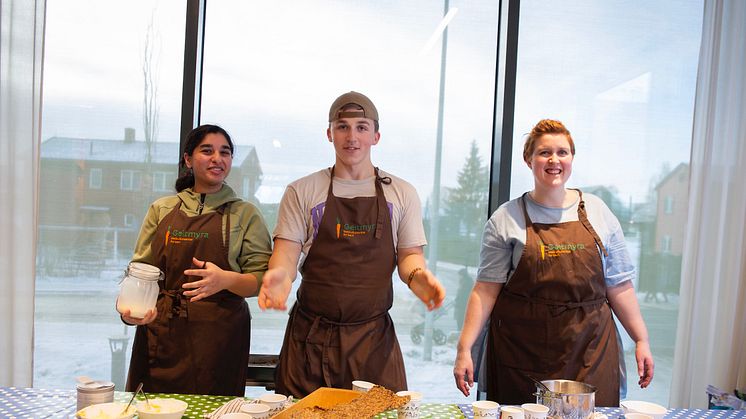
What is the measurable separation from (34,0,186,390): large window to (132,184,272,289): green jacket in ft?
2.24

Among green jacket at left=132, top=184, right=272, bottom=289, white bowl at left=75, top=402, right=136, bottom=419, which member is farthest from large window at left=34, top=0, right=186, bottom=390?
white bowl at left=75, top=402, right=136, bottom=419

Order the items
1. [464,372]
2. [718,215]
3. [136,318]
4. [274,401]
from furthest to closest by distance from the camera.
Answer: [718,215] < [464,372] < [136,318] < [274,401]

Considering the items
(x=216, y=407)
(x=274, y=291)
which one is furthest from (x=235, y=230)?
(x=216, y=407)

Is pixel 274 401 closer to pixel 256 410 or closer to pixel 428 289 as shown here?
pixel 256 410

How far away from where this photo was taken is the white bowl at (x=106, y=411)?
1530 millimetres

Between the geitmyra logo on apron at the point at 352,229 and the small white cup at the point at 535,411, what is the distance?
86 centimetres

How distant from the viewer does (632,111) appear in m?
3.31

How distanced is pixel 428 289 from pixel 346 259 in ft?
1.21

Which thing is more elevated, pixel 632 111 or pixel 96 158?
pixel 632 111

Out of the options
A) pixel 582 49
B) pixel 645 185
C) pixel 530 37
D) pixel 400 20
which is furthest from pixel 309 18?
pixel 645 185

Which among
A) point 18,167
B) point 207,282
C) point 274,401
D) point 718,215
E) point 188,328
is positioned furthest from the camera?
point 718,215

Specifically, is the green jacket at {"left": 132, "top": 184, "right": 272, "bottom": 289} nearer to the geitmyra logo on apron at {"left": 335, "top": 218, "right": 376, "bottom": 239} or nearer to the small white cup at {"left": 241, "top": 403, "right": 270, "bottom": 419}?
the geitmyra logo on apron at {"left": 335, "top": 218, "right": 376, "bottom": 239}

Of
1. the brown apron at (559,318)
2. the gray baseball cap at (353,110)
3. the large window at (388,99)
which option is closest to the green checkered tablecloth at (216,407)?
the brown apron at (559,318)

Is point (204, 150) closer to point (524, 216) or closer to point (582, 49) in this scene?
point (524, 216)
